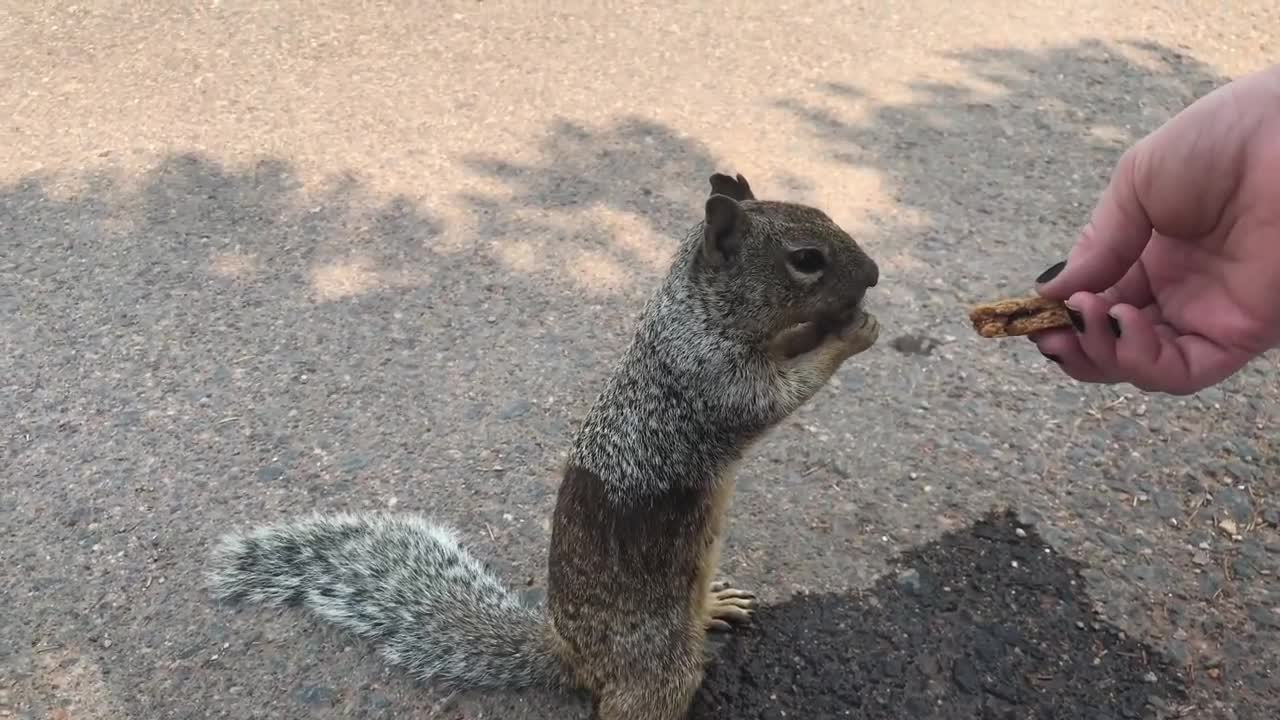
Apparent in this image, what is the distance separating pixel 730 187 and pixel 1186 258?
90 cm

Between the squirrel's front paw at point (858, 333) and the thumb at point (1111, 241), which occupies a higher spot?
the thumb at point (1111, 241)

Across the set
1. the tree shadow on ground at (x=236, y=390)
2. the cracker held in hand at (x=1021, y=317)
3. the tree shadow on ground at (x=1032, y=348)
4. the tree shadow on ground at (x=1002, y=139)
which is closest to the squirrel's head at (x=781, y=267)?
the cracker held in hand at (x=1021, y=317)

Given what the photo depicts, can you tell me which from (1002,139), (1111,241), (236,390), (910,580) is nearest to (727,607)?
(910,580)

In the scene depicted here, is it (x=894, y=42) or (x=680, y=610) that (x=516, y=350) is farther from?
(x=894, y=42)

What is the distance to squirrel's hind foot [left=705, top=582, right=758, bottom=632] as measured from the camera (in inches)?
80.0

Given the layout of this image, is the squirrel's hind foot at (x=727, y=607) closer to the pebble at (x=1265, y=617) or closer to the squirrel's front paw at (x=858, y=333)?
the squirrel's front paw at (x=858, y=333)

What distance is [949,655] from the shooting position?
78.1 inches

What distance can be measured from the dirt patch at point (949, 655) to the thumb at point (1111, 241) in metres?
0.65

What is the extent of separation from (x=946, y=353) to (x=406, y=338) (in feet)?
5.31

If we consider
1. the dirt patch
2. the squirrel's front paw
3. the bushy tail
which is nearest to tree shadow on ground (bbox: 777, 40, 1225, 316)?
the dirt patch

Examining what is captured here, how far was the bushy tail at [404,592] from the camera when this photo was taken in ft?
6.32

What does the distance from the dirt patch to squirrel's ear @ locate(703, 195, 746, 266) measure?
0.84 meters

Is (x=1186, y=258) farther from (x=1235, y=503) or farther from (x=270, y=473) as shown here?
(x=270, y=473)

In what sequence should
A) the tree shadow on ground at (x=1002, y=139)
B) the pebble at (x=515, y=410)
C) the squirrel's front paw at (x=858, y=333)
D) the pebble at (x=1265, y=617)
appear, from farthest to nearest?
the tree shadow on ground at (x=1002, y=139)
the pebble at (x=515, y=410)
the pebble at (x=1265, y=617)
the squirrel's front paw at (x=858, y=333)
